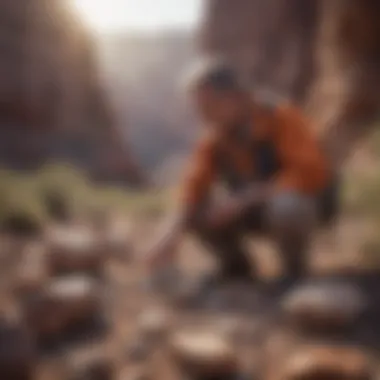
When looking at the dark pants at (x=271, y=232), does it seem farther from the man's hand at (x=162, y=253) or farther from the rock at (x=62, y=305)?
the rock at (x=62, y=305)

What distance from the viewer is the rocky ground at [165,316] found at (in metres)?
1.02

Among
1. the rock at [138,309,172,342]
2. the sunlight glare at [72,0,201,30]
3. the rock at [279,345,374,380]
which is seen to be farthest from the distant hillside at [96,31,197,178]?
the rock at [279,345,374,380]

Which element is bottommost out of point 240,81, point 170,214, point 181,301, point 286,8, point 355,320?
point 355,320

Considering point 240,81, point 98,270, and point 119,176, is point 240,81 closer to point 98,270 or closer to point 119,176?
point 119,176

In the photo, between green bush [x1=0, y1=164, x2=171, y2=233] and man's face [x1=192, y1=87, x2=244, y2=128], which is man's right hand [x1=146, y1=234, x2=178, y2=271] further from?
man's face [x1=192, y1=87, x2=244, y2=128]

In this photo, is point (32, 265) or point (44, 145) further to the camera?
point (44, 145)

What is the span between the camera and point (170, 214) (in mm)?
1197

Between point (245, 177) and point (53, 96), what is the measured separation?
1.30 feet

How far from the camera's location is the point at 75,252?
3.82 feet

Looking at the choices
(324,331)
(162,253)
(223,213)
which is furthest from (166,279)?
(324,331)

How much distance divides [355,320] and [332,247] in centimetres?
13

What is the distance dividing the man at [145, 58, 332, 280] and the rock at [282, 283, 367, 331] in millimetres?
49

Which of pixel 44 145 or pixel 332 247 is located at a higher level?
pixel 44 145

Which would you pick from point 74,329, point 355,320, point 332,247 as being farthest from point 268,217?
point 74,329
